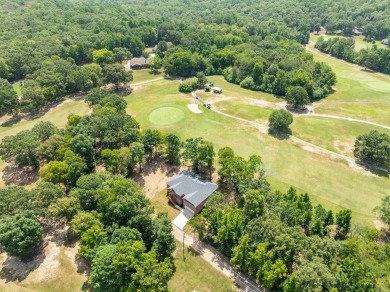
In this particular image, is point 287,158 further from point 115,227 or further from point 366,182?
point 115,227

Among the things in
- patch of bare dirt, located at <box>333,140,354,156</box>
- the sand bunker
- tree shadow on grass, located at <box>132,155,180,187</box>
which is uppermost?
patch of bare dirt, located at <box>333,140,354,156</box>

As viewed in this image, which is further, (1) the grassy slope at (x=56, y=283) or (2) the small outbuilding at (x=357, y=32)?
(2) the small outbuilding at (x=357, y=32)

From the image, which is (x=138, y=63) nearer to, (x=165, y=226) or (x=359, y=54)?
(x=165, y=226)

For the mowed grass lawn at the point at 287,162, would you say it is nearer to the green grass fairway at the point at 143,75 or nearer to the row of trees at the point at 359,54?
the green grass fairway at the point at 143,75

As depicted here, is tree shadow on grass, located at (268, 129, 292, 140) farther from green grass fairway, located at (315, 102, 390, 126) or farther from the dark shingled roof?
the dark shingled roof

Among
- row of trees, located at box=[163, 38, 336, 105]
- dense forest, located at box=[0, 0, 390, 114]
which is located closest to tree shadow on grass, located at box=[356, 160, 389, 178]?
row of trees, located at box=[163, 38, 336, 105]

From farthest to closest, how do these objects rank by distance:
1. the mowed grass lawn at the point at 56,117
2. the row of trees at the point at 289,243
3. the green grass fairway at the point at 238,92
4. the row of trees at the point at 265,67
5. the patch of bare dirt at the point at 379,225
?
the green grass fairway at the point at 238,92 < the row of trees at the point at 265,67 < the mowed grass lawn at the point at 56,117 < the patch of bare dirt at the point at 379,225 < the row of trees at the point at 289,243

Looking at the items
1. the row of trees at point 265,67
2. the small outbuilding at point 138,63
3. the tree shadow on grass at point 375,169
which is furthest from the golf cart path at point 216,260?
→ the small outbuilding at point 138,63
